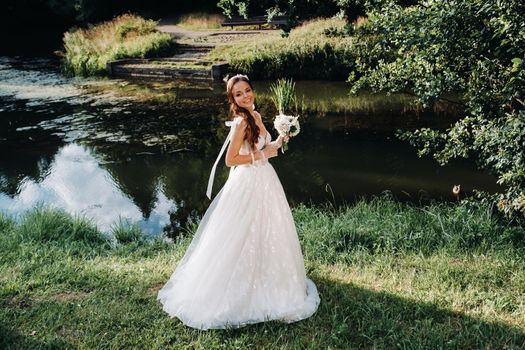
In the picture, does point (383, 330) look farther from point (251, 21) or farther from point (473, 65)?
point (251, 21)

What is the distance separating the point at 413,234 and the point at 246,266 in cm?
249

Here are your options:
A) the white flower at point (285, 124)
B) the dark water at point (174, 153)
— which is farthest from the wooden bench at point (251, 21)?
the white flower at point (285, 124)

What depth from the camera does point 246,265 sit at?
390 centimetres

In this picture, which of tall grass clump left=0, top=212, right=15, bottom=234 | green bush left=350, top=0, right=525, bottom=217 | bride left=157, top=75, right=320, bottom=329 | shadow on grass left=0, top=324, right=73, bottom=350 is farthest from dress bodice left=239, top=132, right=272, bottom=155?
tall grass clump left=0, top=212, right=15, bottom=234

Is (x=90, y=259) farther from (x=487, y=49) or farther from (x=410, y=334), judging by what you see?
(x=487, y=49)

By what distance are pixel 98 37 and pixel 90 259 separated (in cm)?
2078

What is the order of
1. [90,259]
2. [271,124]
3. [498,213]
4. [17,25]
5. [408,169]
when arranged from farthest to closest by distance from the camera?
[17,25]
[271,124]
[408,169]
[498,213]
[90,259]

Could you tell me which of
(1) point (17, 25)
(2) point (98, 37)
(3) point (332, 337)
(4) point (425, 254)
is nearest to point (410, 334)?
(3) point (332, 337)

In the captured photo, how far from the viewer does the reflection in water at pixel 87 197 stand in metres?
8.18

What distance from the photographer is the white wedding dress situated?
3.83 m

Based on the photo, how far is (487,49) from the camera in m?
4.91

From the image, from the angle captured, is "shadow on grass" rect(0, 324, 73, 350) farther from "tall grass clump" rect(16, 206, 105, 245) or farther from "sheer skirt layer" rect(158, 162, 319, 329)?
"tall grass clump" rect(16, 206, 105, 245)

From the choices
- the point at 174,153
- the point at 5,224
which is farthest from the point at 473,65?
the point at 174,153

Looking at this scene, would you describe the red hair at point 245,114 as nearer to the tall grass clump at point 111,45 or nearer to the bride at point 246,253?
the bride at point 246,253
